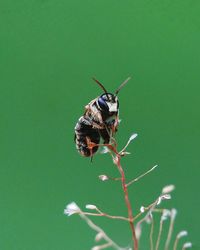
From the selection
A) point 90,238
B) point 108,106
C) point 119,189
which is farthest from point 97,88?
point 108,106

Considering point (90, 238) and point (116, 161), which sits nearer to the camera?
point (116, 161)

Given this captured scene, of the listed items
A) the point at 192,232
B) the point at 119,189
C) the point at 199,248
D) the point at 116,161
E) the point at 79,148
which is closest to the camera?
the point at 116,161

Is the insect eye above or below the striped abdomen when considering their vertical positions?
below

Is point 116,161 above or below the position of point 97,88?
below

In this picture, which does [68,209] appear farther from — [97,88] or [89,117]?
[97,88]

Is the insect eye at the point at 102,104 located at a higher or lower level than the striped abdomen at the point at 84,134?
lower

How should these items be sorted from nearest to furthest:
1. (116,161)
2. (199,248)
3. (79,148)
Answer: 1. (116,161)
2. (79,148)
3. (199,248)

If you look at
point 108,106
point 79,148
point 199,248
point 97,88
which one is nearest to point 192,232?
point 199,248

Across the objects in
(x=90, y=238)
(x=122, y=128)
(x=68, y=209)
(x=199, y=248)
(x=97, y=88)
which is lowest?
(x=68, y=209)
